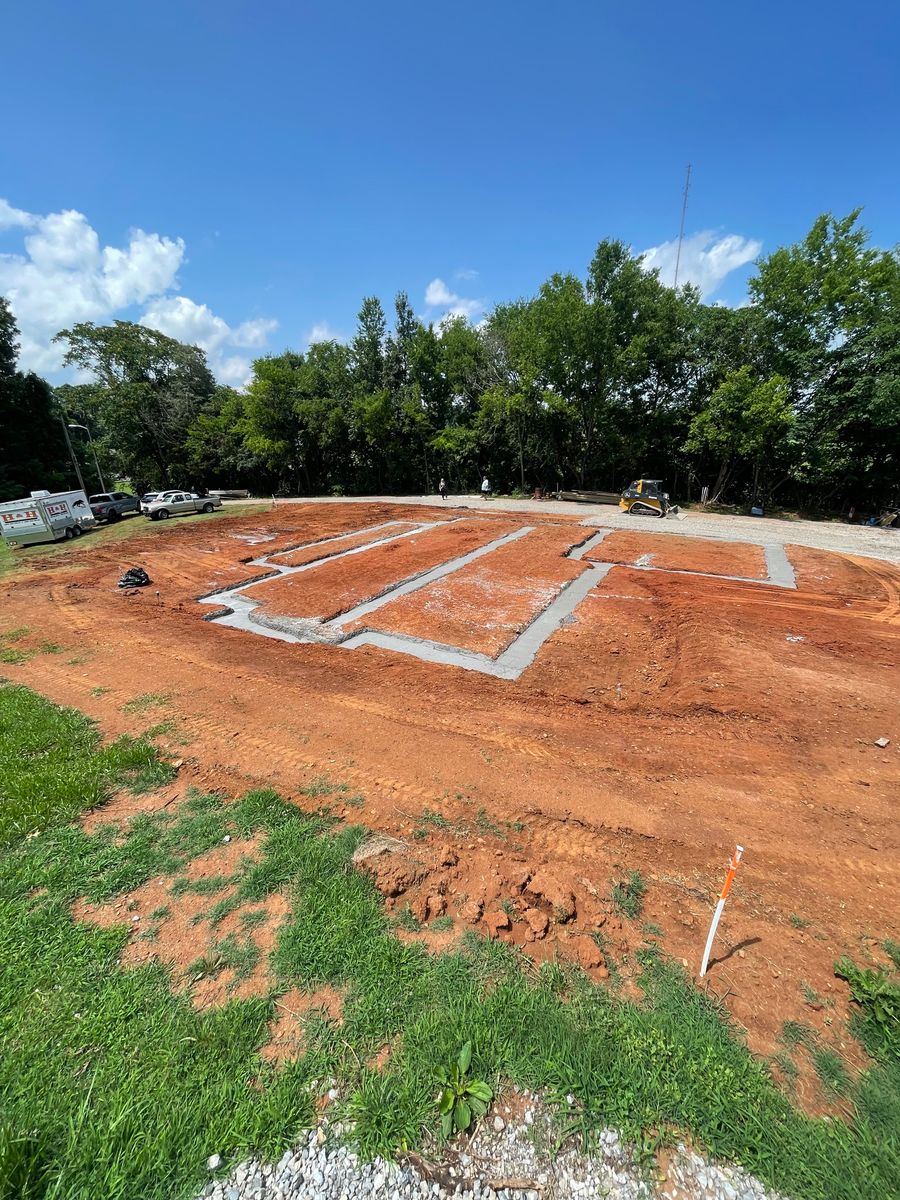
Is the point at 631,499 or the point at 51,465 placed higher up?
the point at 51,465

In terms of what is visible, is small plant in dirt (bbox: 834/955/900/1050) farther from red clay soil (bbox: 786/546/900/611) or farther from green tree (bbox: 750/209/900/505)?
green tree (bbox: 750/209/900/505)

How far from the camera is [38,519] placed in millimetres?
19828

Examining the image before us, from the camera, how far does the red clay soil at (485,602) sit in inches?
393

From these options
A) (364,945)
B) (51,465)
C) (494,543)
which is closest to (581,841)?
(364,945)

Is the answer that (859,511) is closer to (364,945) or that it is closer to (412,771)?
(412,771)

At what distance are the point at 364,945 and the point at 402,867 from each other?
75cm

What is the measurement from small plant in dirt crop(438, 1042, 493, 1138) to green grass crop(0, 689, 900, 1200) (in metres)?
Answer: 0.07

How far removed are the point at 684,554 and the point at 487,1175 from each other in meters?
16.5

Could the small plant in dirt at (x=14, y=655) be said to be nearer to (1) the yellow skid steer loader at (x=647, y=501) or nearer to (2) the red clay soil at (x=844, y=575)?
(2) the red clay soil at (x=844, y=575)

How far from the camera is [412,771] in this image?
5512 millimetres

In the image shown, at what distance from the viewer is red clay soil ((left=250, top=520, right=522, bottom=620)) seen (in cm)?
1178

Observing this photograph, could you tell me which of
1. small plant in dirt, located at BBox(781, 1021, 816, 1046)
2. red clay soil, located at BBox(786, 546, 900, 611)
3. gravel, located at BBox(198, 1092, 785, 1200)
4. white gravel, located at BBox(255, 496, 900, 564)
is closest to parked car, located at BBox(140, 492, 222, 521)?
white gravel, located at BBox(255, 496, 900, 564)

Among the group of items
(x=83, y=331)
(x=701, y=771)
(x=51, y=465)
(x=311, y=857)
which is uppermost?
(x=83, y=331)

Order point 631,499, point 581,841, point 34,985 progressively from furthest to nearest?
point 631,499, point 581,841, point 34,985
